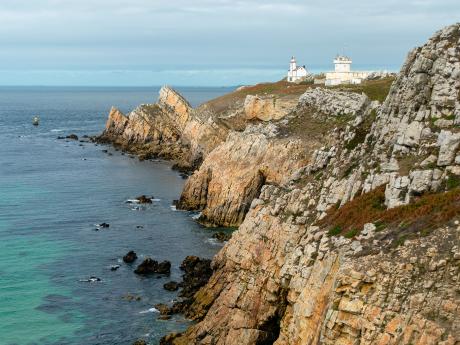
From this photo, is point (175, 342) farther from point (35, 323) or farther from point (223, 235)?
point (223, 235)

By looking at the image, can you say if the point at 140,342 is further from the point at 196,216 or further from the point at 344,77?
the point at 344,77

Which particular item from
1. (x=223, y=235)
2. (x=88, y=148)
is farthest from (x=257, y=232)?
(x=88, y=148)

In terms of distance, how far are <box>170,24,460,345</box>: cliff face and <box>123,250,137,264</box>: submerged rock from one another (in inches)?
538

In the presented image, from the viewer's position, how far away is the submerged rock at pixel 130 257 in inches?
2365

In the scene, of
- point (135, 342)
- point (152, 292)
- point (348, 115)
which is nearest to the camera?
point (135, 342)

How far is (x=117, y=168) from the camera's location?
11569 centimetres

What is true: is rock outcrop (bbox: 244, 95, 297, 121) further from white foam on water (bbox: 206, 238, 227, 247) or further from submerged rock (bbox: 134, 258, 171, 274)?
submerged rock (bbox: 134, 258, 171, 274)

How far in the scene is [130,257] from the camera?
60.3m

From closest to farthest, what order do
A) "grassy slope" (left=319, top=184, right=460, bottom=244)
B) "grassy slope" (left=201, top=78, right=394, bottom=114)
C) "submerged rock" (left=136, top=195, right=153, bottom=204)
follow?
"grassy slope" (left=319, top=184, right=460, bottom=244) < "submerged rock" (left=136, top=195, right=153, bottom=204) < "grassy slope" (left=201, top=78, right=394, bottom=114)

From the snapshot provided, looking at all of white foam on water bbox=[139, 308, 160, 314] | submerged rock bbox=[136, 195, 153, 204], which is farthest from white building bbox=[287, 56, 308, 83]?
white foam on water bbox=[139, 308, 160, 314]

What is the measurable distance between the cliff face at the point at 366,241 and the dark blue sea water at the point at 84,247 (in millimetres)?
8072

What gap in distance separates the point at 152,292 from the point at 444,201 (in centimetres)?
3020

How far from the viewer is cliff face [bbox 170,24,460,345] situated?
1025 inches

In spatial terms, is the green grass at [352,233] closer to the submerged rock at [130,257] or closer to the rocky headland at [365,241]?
the rocky headland at [365,241]
